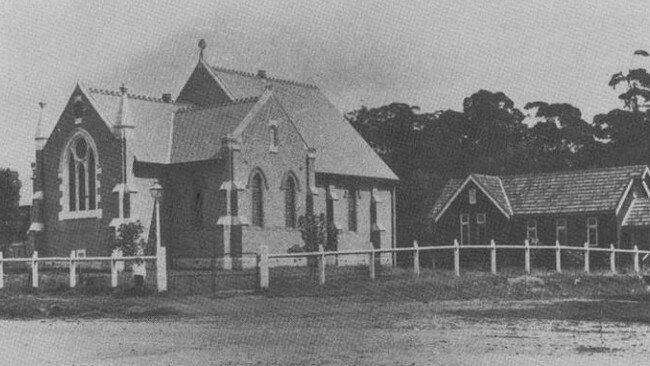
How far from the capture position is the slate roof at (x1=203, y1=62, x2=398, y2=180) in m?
53.4

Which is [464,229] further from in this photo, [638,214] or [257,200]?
[257,200]

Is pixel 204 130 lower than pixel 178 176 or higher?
higher

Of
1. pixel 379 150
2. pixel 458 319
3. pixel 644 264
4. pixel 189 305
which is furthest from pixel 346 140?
pixel 458 319

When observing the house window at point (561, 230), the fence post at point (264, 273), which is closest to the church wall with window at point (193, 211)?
the fence post at point (264, 273)

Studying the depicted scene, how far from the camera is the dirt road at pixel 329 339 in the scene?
42.4 feet

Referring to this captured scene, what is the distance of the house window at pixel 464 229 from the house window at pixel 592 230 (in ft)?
23.7

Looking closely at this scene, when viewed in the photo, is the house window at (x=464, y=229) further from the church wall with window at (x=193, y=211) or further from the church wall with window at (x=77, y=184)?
the church wall with window at (x=77, y=184)

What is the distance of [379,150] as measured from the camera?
84562 mm

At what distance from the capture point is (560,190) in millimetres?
50594

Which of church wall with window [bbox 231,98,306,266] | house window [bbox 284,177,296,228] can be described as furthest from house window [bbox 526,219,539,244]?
house window [bbox 284,177,296,228]

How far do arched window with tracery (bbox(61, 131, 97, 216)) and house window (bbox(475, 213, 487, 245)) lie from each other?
21.0 meters

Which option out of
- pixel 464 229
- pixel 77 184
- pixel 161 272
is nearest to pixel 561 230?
pixel 464 229

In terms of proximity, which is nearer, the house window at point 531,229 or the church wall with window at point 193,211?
the church wall with window at point 193,211

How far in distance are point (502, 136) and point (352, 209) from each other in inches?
1330
